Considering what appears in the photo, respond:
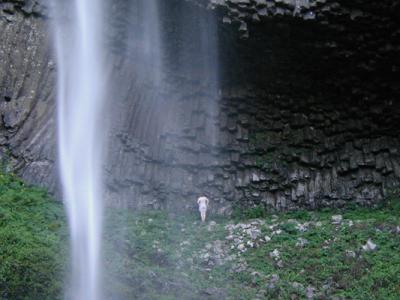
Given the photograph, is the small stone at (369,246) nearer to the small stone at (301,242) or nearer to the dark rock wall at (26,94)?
the small stone at (301,242)

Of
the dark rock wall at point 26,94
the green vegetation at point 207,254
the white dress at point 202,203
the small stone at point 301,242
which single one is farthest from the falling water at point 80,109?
the small stone at point 301,242

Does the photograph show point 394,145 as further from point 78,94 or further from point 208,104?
point 78,94

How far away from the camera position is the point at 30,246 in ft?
30.7

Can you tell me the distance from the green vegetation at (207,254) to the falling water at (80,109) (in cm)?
39

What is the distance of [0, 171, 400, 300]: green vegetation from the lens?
899 cm

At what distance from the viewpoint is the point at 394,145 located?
1432 centimetres

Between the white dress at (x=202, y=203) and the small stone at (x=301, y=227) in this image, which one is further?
the white dress at (x=202, y=203)

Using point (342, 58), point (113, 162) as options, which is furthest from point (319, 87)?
point (113, 162)

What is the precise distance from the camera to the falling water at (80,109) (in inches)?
488

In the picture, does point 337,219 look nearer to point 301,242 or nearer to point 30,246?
point 301,242

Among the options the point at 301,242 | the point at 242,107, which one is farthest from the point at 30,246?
the point at 242,107

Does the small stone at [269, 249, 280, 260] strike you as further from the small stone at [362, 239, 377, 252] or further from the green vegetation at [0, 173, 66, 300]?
the green vegetation at [0, 173, 66, 300]

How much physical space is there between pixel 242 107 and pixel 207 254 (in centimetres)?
447

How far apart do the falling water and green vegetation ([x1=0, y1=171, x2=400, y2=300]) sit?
39 cm
